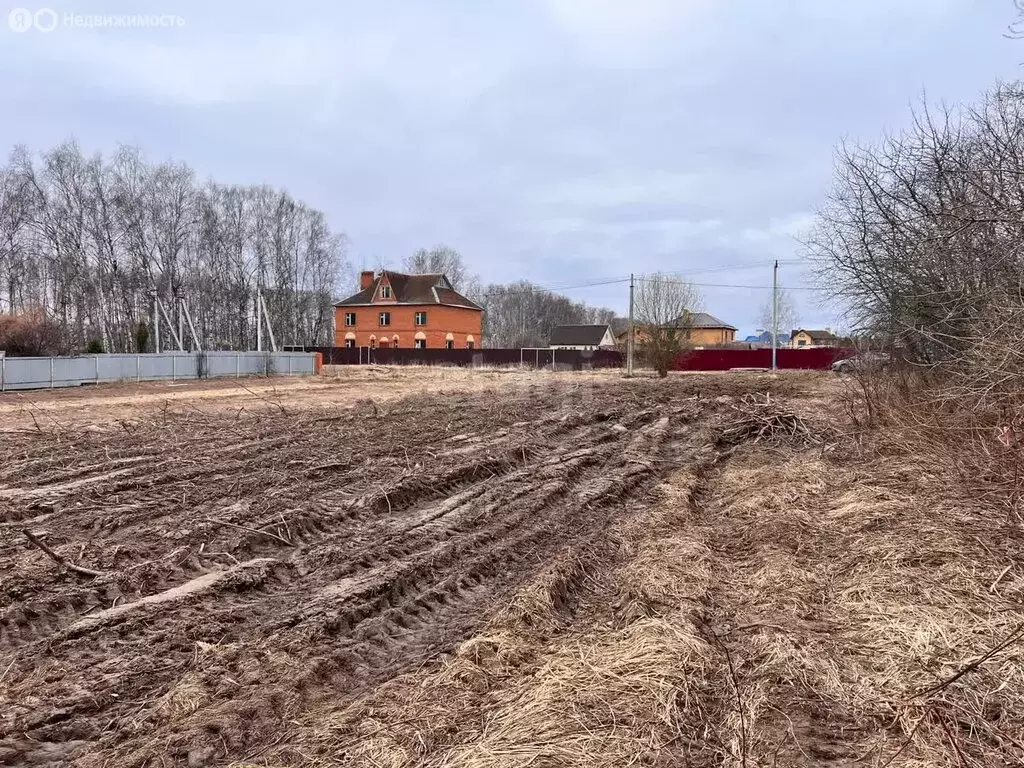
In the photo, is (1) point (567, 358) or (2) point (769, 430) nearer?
(2) point (769, 430)

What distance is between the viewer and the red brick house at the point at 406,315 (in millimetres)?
61656

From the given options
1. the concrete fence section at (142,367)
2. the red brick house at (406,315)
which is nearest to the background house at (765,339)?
the red brick house at (406,315)

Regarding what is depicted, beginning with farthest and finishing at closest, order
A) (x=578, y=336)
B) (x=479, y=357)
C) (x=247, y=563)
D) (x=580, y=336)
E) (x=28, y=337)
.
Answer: (x=578, y=336) < (x=580, y=336) < (x=479, y=357) < (x=28, y=337) < (x=247, y=563)

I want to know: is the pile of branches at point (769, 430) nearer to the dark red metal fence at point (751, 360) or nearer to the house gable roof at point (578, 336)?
the dark red metal fence at point (751, 360)

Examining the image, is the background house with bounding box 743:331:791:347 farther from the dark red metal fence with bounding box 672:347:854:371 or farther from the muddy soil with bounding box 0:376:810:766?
the muddy soil with bounding box 0:376:810:766

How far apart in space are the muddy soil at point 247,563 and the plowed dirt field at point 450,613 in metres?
0.02

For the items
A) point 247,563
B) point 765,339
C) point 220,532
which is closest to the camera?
point 247,563

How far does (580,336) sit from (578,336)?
26 cm

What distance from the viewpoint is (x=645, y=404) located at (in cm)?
2009

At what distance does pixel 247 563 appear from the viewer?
554 centimetres

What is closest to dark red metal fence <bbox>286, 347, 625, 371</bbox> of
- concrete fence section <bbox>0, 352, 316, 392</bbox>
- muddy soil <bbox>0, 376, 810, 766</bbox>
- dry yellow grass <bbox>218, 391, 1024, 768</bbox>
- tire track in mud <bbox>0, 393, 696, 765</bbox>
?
concrete fence section <bbox>0, 352, 316, 392</bbox>

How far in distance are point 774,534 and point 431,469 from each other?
4.69 meters

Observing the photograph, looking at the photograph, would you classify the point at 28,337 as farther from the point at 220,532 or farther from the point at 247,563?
the point at 247,563

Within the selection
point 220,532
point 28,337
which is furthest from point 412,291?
point 220,532
